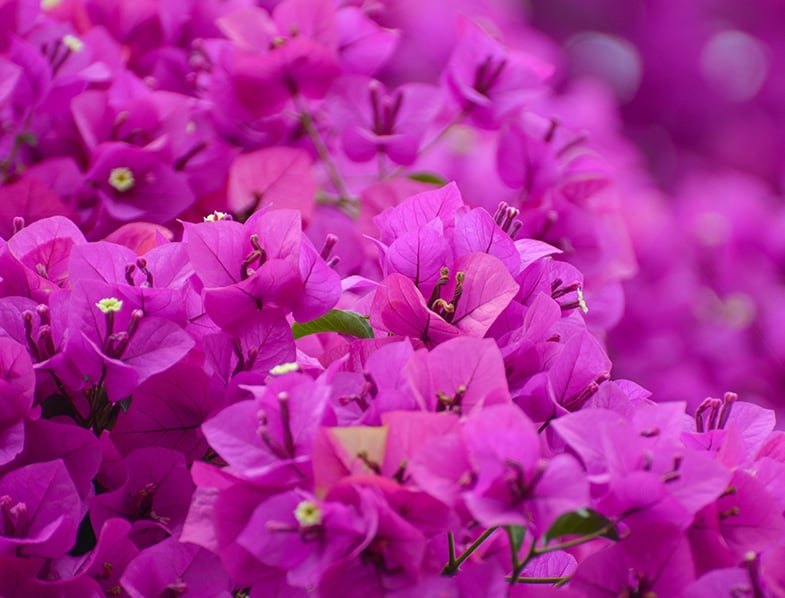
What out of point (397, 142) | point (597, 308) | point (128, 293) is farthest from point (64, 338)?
point (597, 308)

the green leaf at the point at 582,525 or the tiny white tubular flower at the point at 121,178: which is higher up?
the green leaf at the point at 582,525

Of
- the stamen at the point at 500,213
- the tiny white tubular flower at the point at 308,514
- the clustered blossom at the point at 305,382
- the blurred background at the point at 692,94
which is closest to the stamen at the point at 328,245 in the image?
the clustered blossom at the point at 305,382

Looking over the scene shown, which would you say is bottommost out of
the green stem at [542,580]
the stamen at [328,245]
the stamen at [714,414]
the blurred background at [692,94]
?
the blurred background at [692,94]

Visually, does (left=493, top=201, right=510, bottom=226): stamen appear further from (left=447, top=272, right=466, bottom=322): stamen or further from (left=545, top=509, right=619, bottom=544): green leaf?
(left=545, top=509, right=619, bottom=544): green leaf

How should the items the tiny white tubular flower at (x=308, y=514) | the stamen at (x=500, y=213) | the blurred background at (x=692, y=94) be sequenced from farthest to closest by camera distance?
1. the blurred background at (x=692, y=94)
2. the stamen at (x=500, y=213)
3. the tiny white tubular flower at (x=308, y=514)

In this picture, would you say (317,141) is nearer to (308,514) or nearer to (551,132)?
(551,132)

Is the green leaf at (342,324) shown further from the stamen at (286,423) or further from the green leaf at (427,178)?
the green leaf at (427,178)

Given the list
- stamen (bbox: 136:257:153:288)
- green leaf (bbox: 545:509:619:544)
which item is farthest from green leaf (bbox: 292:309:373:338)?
green leaf (bbox: 545:509:619:544)

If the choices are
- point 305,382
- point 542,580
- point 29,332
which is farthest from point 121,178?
point 542,580
